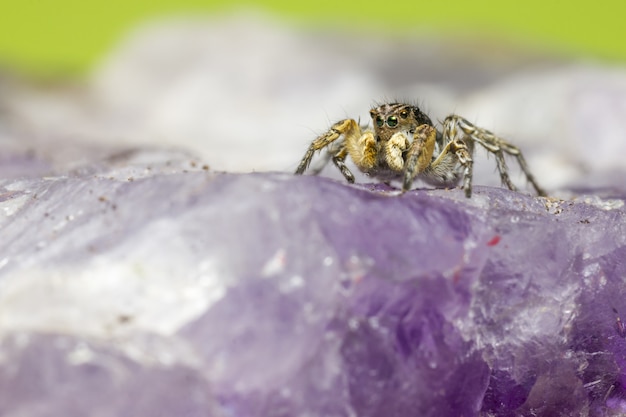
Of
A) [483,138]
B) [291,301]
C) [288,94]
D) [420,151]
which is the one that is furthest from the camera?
[288,94]

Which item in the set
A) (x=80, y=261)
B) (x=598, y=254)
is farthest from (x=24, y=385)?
(x=598, y=254)

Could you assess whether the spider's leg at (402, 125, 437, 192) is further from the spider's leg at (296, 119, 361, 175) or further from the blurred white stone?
the blurred white stone

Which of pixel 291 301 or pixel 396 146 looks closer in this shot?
pixel 291 301

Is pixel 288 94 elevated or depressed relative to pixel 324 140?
depressed

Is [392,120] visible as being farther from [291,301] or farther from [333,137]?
[291,301]

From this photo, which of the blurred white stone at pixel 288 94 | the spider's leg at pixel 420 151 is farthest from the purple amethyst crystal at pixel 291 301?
the blurred white stone at pixel 288 94

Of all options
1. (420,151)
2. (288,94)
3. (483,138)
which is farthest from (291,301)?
(288,94)

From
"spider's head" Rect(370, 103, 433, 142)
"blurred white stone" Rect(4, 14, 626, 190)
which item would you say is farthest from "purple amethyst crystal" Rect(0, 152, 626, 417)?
"blurred white stone" Rect(4, 14, 626, 190)
